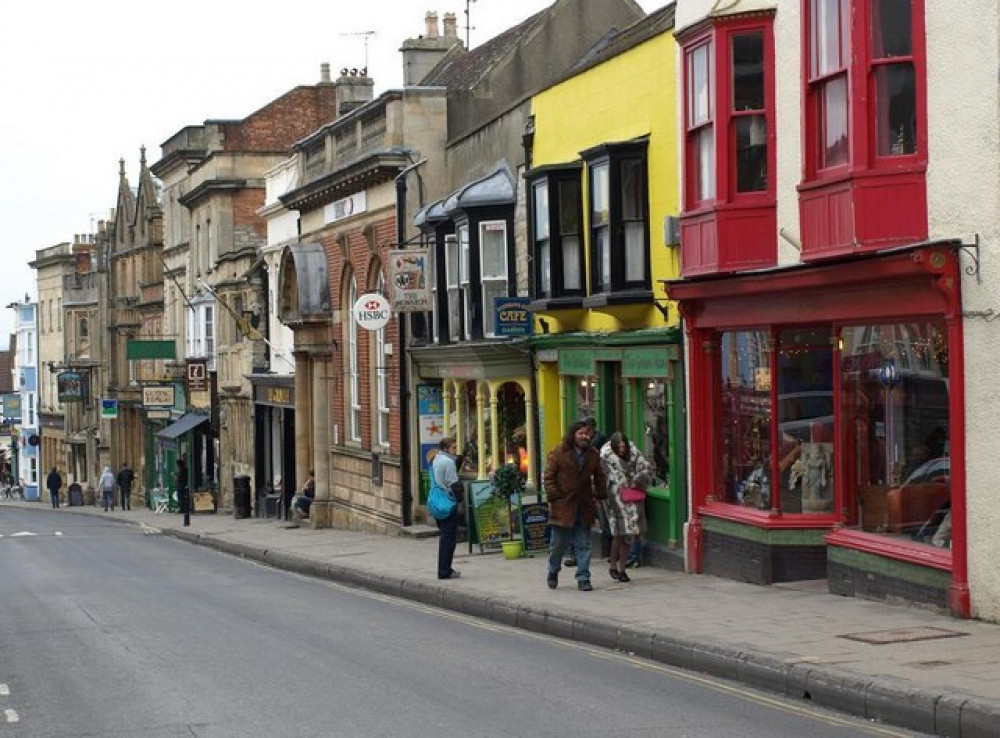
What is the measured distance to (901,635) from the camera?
14203 mm

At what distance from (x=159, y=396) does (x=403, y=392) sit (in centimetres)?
2876

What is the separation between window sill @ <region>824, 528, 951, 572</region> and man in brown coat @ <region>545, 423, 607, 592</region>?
2.87 metres

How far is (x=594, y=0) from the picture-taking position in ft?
105

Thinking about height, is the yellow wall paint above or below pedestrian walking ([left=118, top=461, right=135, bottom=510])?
above

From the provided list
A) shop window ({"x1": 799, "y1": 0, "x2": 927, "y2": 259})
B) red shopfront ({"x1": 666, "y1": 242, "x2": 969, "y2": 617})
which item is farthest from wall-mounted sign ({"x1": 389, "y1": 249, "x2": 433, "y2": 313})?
shop window ({"x1": 799, "y1": 0, "x2": 927, "y2": 259})

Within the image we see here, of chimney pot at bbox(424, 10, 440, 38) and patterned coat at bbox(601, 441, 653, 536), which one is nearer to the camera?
patterned coat at bbox(601, 441, 653, 536)

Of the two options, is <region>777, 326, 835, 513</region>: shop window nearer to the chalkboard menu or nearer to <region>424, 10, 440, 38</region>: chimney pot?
the chalkboard menu

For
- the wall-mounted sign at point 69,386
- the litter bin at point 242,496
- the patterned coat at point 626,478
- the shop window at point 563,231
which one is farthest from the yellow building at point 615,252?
the wall-mounted sign at point 69,386

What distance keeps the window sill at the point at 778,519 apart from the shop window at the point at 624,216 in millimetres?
3607

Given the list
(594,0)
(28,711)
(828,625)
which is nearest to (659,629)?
(828,625)

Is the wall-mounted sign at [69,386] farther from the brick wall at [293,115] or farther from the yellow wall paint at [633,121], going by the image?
the yellow wall paint at [633,121]

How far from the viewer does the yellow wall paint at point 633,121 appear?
70.5 feet

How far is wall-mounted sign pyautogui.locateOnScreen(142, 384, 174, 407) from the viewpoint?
60625 millimetres

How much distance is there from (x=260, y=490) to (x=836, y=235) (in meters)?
34.4
